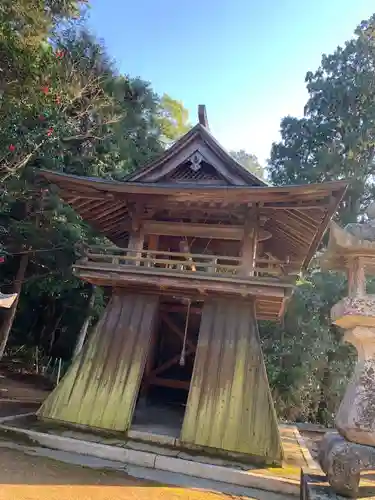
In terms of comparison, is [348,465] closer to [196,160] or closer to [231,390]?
[231,390]

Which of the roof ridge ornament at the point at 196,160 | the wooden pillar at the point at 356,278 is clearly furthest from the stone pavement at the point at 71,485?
the roof ridge ornament at the point at 196,160

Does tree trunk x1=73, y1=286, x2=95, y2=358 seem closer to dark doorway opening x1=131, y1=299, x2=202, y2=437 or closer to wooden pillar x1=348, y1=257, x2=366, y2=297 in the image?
dark doorway opening x1=131, y1=299, x2=202, y2=437

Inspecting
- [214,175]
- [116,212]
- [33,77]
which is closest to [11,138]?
[33,77]

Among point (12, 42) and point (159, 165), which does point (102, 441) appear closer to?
point (159, 165)

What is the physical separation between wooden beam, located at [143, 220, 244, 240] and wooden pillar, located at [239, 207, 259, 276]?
0.53 m

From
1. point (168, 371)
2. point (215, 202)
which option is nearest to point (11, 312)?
point (168, 371)

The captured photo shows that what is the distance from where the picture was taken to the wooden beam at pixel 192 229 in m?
9.55

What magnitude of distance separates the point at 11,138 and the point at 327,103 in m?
17.5

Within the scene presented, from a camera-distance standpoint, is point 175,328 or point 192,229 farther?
point 175,328

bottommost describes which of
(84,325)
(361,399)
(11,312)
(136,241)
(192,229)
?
(361,399)

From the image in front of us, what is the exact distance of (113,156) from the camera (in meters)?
18.9

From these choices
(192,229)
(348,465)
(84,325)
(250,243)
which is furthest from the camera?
(84,325)

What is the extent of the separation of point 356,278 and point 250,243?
3.71 meters

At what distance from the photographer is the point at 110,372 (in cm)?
841
